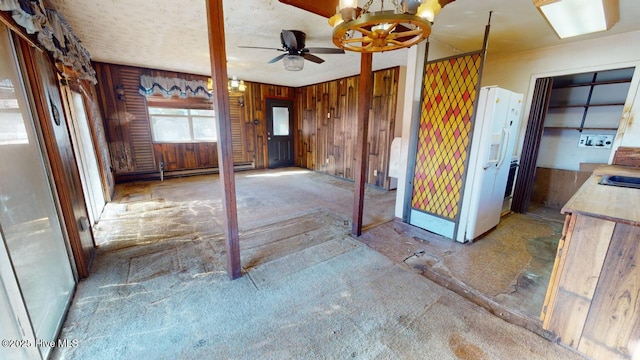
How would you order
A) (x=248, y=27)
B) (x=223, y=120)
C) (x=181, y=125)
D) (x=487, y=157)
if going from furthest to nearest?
(x=181, y=125)
(x=248, y=27)
(x=487, y=157)
(x=223, y=120)

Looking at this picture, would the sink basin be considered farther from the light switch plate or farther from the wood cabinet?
the light switch plate

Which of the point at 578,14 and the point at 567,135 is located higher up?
the point at 578,14

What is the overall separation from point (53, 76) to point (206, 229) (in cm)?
205

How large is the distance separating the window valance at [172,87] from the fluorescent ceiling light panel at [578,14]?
5.74m

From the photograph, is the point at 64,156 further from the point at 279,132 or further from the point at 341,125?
the point at 279,132

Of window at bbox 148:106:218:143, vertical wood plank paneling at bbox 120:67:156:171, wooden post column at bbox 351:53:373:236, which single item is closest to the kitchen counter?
wooden post column at bbox 351:53:373:236

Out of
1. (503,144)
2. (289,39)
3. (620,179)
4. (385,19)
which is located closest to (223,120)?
(385,19)

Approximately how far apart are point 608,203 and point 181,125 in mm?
6630

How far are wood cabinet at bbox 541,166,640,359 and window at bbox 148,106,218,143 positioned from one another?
5644 millimetres

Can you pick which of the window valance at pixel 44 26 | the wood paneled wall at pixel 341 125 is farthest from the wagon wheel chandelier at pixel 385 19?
the wood paneled wall at pixel 341 125

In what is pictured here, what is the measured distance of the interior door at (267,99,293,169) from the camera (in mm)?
6691

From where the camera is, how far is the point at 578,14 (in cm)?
189

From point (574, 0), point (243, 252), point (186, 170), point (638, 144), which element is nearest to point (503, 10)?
point (574, 0)

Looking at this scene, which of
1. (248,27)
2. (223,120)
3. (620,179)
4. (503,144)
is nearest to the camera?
(223,120)
